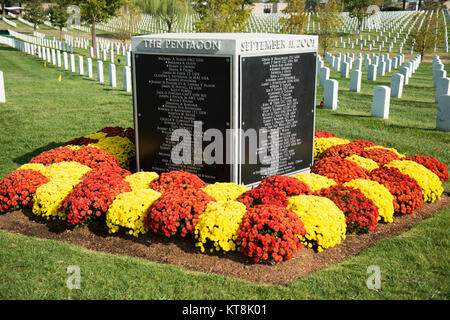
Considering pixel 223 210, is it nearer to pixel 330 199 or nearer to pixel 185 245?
pixel 185 245

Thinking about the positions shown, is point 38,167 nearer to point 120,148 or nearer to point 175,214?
point 120,148

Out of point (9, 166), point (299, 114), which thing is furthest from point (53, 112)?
point (299, 114)

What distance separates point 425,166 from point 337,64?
2325 cm

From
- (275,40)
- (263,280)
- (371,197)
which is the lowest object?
(263,280)

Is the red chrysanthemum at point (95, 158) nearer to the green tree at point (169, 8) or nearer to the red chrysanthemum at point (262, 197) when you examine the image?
the red chrysanthemum at point (262, 197)

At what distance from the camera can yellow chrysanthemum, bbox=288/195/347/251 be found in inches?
237

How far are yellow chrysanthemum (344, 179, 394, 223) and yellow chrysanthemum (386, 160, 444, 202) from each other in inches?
36.4

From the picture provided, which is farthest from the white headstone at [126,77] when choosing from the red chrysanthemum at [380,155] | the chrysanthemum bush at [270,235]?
the chrysanthemum bush at [270,235]

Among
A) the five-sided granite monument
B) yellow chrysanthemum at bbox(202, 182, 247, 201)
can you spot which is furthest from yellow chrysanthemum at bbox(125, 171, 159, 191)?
yellow chrysanthemum at bbox(202, 182, 247, 201)

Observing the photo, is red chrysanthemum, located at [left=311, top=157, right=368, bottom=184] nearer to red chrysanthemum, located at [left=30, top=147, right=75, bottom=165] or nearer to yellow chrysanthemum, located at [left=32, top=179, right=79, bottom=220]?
yellow chrysanthemum, located at [left=32, top=179, right=79, bottom=220]

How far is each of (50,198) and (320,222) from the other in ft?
12.9

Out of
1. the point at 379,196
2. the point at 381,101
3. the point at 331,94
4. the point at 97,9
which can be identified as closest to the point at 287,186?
the point at 379,196

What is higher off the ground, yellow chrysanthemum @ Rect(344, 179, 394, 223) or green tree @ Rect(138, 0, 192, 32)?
green tree @ Rect(138, 0, 192, 32)

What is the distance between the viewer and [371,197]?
22.9 feet
